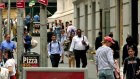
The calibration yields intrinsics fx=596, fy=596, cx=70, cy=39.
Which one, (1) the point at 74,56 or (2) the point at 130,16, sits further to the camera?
(1) the point at 74,56

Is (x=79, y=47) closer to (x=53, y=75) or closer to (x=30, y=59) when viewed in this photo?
(x=30, y=59)

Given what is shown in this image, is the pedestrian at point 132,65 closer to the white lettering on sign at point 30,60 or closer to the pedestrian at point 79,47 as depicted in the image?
the white lettering on sign at point 30,60

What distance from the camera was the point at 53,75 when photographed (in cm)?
986

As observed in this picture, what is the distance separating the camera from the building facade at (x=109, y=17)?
2128 centimetres

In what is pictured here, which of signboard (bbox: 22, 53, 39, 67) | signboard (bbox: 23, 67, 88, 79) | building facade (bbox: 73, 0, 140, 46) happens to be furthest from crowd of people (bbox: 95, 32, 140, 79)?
signboard (bbox: 23, 67, 88, 79)

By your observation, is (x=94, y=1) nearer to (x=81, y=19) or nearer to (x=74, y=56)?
(x=81, y=19)

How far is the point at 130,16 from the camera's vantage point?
22031 millimetres

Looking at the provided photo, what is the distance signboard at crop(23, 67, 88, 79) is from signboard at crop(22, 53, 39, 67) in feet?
25.4

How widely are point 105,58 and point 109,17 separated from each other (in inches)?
499

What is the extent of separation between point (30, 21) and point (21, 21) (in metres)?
27.1

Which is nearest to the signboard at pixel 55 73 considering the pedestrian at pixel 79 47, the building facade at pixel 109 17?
the building facade at pixel 109 17

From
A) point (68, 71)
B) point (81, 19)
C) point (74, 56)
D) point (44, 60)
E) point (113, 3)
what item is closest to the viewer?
point (68, 71)

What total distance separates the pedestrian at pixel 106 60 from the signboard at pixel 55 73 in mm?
4577

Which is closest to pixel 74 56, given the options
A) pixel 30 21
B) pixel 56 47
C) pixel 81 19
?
pixel 56 47
